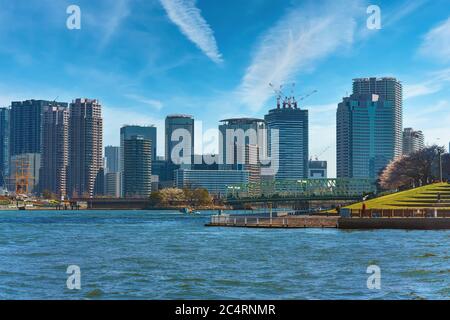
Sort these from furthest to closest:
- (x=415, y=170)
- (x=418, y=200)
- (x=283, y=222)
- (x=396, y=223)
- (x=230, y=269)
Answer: (x=415, y=170) < (x=418, y=200) < (x=283, y=222) < (x=396, y=223) < (x=230, y=269)

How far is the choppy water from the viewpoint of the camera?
Result: 3209cm

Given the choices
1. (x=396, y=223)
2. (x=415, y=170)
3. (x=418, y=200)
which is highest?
(x=415, y=170)

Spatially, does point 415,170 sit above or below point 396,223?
above

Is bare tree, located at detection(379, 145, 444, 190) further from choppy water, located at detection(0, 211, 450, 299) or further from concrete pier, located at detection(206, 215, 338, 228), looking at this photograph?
choppy water, located at detection(0, 211, 450, 299)

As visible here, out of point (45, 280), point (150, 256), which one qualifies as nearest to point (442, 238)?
point (150, 256)

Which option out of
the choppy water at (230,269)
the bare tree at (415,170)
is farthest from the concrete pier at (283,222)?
the bare tree at (415,170)

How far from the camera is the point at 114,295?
31500mm

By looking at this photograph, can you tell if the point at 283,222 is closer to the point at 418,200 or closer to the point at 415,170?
the point at 418,200

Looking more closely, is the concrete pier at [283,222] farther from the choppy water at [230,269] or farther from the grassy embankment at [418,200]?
the choppy water at [230,269]

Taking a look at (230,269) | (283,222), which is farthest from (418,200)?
(230,269)

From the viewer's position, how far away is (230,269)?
42.5 m

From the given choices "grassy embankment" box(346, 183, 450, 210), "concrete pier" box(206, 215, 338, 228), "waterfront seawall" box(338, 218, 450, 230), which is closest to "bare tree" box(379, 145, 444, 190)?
"grassy embankment" box(346, 183, 450, 210)
